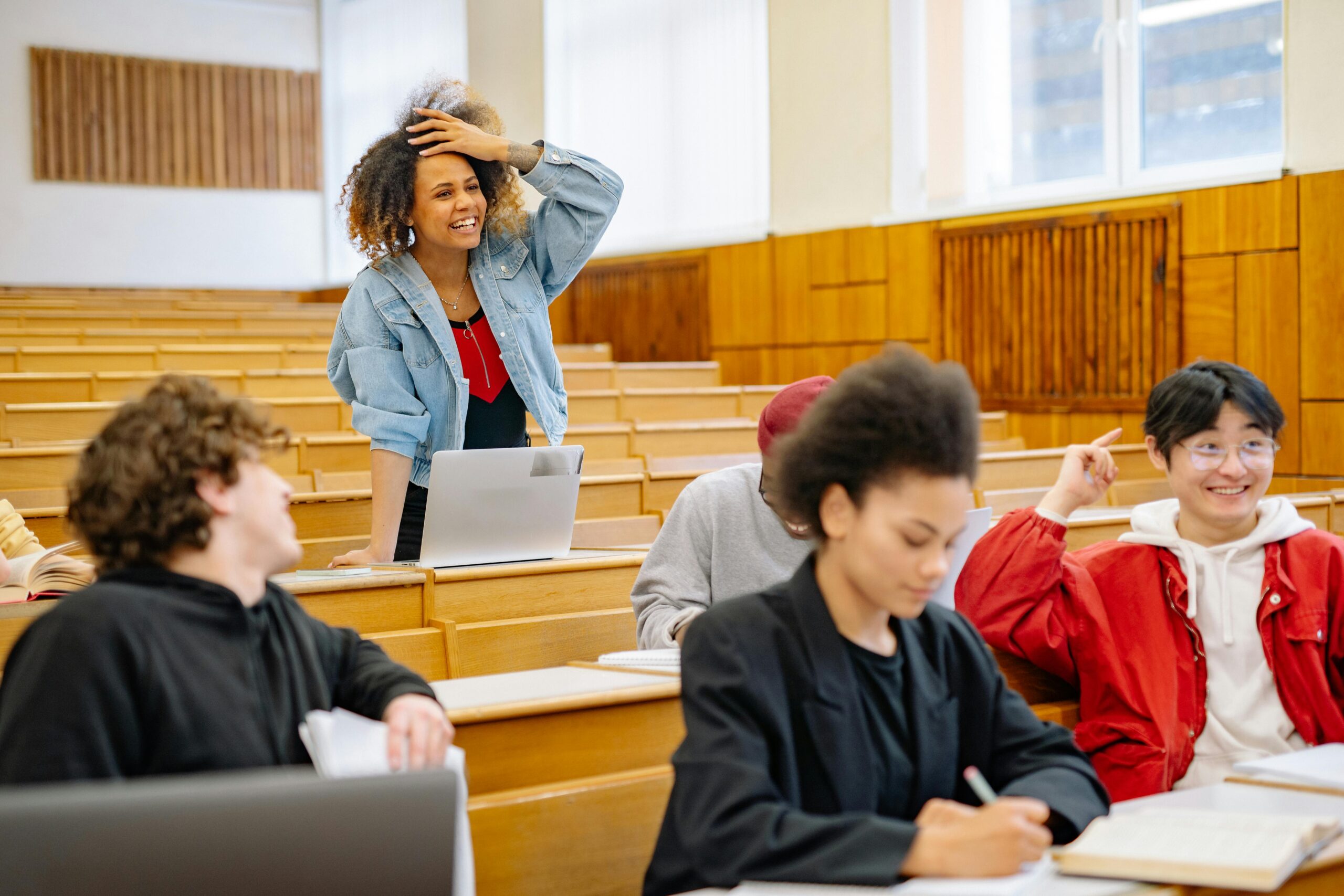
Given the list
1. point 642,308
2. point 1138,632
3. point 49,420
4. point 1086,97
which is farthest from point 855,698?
point 642,308

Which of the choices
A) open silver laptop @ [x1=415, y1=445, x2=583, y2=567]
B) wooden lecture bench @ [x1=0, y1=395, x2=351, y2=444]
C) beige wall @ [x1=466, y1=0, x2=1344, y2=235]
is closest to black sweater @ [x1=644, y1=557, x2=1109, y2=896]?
open silver laptop @ [x1=415, y1=445, x2=583, y2=567]

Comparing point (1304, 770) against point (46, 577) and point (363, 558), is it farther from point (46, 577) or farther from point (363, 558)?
point (46, 577)

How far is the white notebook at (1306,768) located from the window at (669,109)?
4761 mm

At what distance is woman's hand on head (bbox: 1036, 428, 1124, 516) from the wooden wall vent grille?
286 centimetres

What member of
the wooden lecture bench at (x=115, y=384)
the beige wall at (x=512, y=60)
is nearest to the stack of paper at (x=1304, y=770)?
the wooden lecture bench at (x=115, y=384)

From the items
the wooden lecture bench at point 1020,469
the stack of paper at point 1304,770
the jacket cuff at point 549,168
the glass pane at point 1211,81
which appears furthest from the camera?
the glass pane at point 1211,81

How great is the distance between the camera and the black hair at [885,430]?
104cm

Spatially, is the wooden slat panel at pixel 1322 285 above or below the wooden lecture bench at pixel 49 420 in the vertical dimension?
above

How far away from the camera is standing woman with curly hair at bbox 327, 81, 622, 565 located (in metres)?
2.01

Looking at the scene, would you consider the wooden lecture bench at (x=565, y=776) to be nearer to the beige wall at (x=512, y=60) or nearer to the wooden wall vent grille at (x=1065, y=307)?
the wooden wall vent grille at (x=1065, y=307)

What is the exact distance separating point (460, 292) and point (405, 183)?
193 millimetres

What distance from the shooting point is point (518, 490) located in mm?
1964

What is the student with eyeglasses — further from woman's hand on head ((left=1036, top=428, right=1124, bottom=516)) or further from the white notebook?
the white notebook

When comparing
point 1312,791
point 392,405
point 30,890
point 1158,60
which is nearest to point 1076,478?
point 1312,791
